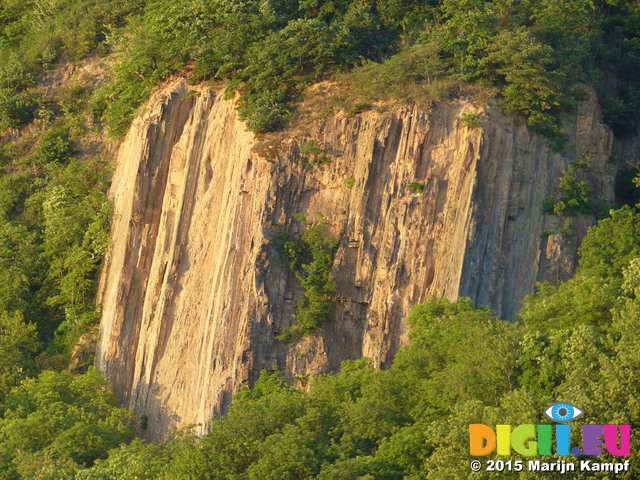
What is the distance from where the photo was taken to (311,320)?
41781mm

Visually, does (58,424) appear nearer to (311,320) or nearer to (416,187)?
(311,320)

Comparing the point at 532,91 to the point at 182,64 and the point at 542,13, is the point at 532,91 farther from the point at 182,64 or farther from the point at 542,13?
the point at 182,64

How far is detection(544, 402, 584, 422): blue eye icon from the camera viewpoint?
31609 mm

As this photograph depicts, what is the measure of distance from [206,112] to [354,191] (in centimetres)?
599

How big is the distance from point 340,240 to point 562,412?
12.2 meters

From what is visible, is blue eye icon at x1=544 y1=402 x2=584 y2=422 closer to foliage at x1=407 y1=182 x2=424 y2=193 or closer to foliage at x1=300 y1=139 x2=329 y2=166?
foliage at x1=407 y1=182 x2=424 y2=193

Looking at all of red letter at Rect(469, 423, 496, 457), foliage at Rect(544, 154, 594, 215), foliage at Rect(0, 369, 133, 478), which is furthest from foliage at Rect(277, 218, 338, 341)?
red letter at Rect(469, 423, 496, 457)

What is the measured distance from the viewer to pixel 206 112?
1825 inches

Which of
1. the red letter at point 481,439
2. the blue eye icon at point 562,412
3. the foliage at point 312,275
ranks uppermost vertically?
the foliage at point 312,275

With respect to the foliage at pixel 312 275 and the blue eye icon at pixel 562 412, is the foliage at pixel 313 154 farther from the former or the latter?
the blue eye icon at pixel 562 412

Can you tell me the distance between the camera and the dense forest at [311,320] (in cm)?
3456

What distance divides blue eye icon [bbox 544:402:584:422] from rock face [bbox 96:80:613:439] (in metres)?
9.39

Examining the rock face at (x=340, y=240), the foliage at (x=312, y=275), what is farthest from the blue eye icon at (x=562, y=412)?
the foliage at (x=312, y=275)

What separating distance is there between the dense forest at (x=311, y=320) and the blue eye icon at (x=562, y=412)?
0.20 meters
